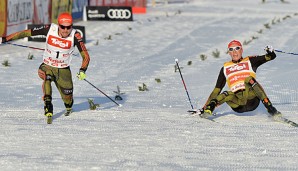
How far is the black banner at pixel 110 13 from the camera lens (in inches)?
1136

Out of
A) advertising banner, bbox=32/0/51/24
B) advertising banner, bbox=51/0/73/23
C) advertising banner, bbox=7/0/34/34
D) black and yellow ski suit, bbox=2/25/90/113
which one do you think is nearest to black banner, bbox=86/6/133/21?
advertising banner, bbox=51/0/73/23

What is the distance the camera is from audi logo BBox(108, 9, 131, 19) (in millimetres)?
28812

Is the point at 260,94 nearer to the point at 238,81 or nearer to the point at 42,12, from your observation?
the point at 238,81

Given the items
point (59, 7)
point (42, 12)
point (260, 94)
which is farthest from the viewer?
point (59, 7)

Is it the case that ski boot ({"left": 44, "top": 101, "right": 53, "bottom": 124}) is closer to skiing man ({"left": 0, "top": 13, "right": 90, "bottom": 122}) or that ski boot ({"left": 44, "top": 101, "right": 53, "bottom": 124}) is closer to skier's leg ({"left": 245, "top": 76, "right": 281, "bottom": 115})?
skiing man ({"left": 0, "top": 13, "right": 90, "bottom": 122})

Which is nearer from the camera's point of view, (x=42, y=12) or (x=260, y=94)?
(x=260, y=94)

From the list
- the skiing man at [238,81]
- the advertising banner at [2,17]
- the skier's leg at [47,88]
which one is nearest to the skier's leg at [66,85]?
the skier's leg at [47,88]

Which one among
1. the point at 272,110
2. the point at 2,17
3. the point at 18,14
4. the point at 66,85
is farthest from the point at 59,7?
the point at 272,110

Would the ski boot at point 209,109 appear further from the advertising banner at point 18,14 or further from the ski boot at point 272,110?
the advertising banner at point 18,14

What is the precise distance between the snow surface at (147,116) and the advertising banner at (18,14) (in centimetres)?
62

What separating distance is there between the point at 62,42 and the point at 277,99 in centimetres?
404

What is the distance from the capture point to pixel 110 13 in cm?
2883

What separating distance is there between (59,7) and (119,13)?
3035mm

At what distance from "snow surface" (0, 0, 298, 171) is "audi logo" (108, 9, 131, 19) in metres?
3.77
